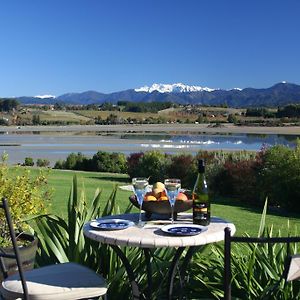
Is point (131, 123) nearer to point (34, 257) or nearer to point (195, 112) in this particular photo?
point (195, 112)

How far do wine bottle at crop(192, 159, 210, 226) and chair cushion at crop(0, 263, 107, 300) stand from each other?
30.7 inches

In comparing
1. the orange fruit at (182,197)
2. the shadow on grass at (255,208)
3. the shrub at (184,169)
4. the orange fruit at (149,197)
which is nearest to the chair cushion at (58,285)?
the orange fruit at (149,197)

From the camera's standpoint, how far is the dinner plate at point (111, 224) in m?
3.54

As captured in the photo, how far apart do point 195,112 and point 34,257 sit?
5041 inches

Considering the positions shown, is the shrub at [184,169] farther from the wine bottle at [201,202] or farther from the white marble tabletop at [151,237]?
the white marble tabletop at [151,237]

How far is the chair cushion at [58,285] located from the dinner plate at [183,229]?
1.79 feet

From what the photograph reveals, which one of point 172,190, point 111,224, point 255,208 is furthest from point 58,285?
point 255,208

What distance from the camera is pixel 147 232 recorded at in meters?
3.44

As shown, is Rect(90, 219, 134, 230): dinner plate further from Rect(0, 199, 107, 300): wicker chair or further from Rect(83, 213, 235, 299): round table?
Rect(0, 199, 107, 300): wicker chair

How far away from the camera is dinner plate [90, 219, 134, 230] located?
11.6ft

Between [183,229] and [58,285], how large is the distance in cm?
86

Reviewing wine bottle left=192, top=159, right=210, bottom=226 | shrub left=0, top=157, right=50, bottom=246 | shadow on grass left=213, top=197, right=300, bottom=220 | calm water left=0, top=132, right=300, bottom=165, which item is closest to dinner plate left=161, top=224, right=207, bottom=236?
wine bottle left=192, top=159, right=210, bottom=226

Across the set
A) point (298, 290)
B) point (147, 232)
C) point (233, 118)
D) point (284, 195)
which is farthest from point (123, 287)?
point (233, 118)

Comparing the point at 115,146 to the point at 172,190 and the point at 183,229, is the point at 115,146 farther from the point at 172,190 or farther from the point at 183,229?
the point at 183,229
